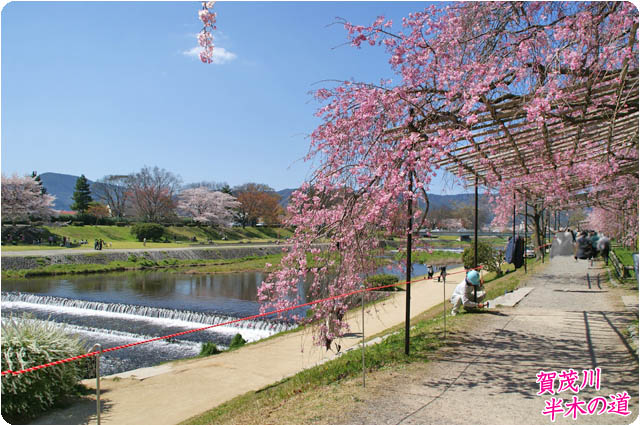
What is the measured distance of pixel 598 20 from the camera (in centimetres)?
472

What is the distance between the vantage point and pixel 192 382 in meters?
8.38

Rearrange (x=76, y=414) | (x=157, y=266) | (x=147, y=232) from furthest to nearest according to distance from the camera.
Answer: (x=147, y=232) < (x=157, y=266) < (x=76, y=414)

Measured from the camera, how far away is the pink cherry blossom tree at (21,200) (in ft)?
131

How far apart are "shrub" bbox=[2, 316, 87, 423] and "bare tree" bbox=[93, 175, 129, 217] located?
222ft

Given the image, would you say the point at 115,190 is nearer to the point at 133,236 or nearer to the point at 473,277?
the point at 133,236

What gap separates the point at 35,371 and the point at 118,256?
27.3 metres

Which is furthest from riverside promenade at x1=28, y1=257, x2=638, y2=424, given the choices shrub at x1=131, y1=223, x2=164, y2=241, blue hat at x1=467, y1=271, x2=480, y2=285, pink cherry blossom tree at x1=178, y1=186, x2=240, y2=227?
pink cherry blossom tree at x1=178, y1=186, x2=240, y2=227

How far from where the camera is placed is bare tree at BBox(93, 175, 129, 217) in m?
70.7

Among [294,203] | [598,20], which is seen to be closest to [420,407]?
[294,203]

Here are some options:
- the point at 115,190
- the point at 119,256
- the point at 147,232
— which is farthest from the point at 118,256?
the point at 115,190

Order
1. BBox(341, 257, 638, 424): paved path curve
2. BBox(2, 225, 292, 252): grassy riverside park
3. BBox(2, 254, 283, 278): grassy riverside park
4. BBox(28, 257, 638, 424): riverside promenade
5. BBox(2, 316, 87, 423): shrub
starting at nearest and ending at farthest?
1. BBox(341, 257, 638, 424): paved path curve
2. BBox(28, 257, 638, 424): riverside promenade
3. BBox(2, 316, 87, 423): shrub
4. BBox(2, 254, 283, 278): grassy riverside park
5. BBox(2, 225, 292, 252): grassy riverside park

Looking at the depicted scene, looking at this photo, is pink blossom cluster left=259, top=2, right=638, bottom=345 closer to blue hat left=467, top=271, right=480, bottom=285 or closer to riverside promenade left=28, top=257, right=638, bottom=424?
riverside promenade left=28, top=257, right=638, bottom=424

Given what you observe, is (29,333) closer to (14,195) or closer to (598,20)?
(598,20)

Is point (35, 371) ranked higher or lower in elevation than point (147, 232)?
lower
